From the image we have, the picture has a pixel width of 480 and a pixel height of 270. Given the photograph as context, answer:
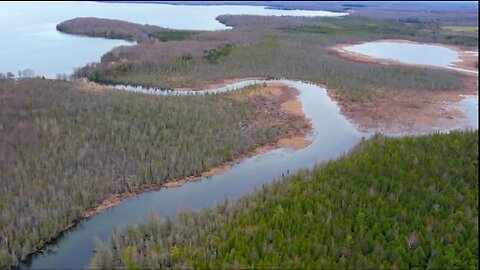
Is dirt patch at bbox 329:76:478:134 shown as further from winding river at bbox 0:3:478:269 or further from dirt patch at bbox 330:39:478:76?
dirt patch at bbox 330:39:478:76

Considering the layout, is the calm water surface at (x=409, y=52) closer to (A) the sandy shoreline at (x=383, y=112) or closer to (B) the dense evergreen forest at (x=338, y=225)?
(A) the sandy shoreline at (x=383, y=112)

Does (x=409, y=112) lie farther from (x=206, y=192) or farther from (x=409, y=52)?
(x=409, y=52)

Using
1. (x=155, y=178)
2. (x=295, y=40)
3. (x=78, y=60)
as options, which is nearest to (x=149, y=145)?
(x=155, y=178)

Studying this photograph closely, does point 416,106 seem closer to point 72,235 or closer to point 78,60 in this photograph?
point 72,235

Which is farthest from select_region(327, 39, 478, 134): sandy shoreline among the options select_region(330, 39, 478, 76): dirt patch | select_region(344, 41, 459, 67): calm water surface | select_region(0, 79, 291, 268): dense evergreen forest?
select_region(344, 41, 459, 67): calm water surface

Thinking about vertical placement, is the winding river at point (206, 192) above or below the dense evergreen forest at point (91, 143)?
below

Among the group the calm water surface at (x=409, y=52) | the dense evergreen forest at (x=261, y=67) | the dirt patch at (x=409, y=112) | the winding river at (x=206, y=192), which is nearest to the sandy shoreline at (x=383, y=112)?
the dirt patch at (x=409, y=112)
